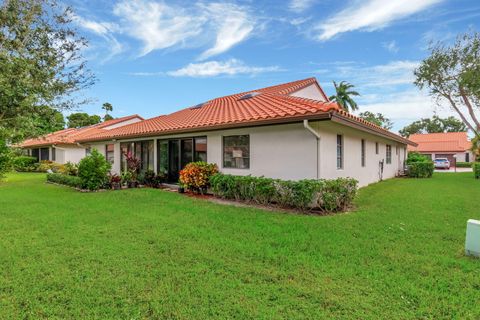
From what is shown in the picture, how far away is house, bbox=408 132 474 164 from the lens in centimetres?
4053

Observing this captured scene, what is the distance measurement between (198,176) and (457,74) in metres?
25.8

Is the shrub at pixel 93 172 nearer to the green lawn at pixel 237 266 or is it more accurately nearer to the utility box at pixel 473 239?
the green lawn at pixel 237 266

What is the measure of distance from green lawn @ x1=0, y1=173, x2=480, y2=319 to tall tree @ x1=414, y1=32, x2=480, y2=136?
73.3 feet

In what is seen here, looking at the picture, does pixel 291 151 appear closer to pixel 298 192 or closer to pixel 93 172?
pixel 298 192

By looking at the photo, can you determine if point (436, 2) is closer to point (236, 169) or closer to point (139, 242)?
point (236, 169)

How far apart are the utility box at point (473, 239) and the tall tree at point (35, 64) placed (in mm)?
7212

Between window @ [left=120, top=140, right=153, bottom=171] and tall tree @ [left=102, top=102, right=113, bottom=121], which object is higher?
tall tree @ [left=102, top=102, right=113, bottom=121]

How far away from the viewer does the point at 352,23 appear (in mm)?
11945

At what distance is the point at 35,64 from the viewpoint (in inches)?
194

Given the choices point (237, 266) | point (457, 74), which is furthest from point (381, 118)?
point (237, 266)

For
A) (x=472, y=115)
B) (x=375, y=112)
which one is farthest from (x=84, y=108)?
(x=375, y=112)

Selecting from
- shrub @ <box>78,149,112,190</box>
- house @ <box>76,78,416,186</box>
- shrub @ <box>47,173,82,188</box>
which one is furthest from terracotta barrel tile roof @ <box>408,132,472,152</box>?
shrub @ <box>47,173,82,188</box>

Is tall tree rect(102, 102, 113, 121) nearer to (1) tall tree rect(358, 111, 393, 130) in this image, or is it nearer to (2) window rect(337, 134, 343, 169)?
(1) tall tree rect(358, 111, 393, 130)

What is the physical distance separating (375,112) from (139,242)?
2506 inches
